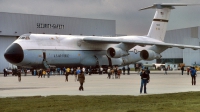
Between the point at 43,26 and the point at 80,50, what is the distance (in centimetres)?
2041

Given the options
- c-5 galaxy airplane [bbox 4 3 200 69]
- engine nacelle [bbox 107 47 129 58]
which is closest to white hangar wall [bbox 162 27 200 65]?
c-5 galaxy airplane [bbox 4 3 200 69]

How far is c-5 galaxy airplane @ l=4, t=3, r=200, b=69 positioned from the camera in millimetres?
47250

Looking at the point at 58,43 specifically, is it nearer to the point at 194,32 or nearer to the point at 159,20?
the point at 159,20

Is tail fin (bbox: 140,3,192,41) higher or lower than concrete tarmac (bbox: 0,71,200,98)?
higher

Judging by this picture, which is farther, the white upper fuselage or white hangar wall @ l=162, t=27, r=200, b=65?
white hangar wall @ l=162, t=27, r=200, b=65

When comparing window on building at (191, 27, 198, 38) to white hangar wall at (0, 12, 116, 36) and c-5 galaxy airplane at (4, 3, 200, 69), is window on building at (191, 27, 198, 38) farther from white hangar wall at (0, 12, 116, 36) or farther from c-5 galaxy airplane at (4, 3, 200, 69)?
c-5 galaxy airplane at (4, 3, 200, 69)

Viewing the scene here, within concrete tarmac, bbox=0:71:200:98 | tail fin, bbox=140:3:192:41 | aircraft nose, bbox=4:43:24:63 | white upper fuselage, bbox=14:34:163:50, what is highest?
tail fin, bbox=140:3:192:41

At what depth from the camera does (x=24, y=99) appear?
18938 millimetres

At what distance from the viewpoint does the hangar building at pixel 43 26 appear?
6744 centimetres

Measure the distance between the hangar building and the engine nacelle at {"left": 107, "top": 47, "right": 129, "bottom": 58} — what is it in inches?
858

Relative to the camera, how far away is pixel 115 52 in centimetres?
5088

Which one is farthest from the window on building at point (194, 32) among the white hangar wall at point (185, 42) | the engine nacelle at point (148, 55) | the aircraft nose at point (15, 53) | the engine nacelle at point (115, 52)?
the aircraft nose at point (15, 53)

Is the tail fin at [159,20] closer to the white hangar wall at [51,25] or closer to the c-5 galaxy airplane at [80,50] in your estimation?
the c-5 galaxy airplane at [80,50]

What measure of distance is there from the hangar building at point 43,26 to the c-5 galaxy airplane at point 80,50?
17.7 metres
